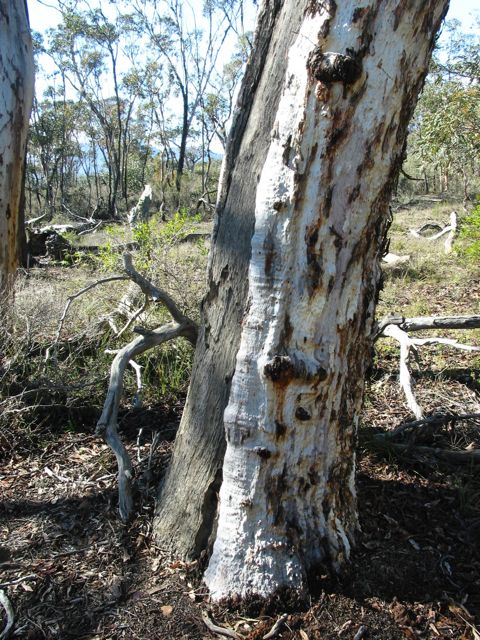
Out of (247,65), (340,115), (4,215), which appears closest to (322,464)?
(340,115)

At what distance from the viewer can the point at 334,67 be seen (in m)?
1.56

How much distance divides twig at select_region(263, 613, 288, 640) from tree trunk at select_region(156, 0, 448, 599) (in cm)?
10

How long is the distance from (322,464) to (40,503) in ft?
4.83

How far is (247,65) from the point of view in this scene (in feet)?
6.54

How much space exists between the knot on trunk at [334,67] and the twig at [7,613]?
1.98m

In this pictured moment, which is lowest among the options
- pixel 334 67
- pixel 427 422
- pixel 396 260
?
pixel 427 422

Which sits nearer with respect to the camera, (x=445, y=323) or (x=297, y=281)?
(x=297, y=281)

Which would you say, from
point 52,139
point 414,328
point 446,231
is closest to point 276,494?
point 414,328

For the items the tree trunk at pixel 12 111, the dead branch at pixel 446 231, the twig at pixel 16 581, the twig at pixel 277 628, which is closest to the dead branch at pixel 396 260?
the dead branch at pixel 446 231

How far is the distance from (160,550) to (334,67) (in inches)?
71.8

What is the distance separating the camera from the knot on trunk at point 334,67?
A: 61.3 inches

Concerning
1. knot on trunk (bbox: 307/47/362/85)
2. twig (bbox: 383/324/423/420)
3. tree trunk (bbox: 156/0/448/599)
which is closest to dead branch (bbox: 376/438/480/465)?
twig (bbox: 383/324/423/420)

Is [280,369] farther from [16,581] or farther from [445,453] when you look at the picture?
[445,453]

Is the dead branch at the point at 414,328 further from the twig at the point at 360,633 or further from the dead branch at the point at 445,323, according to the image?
the twig at the point at 360,633
